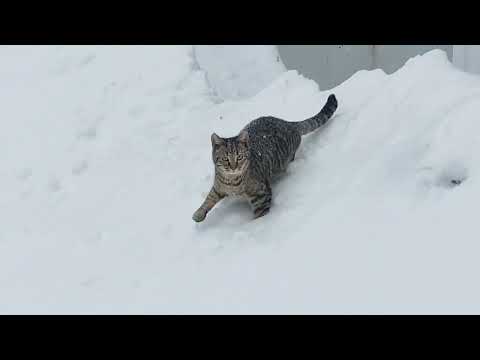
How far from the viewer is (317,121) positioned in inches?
209

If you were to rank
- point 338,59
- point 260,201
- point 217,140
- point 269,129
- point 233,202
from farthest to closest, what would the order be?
point 338,59, point 269,129, point 233,202, point 260,201, point 217,140

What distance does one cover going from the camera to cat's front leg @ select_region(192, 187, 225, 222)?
462 cm

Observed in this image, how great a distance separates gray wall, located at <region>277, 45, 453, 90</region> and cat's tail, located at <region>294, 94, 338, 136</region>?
1810 mm

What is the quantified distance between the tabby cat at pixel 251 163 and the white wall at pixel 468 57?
1.63 meters

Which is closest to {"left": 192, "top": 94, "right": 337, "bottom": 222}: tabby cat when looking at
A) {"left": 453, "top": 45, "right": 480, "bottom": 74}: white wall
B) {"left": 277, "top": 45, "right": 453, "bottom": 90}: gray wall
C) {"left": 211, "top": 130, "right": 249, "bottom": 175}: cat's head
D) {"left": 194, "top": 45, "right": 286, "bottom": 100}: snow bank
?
{"left": 211, "top": 130, "right": 249, "bottom": 175}: cat's head

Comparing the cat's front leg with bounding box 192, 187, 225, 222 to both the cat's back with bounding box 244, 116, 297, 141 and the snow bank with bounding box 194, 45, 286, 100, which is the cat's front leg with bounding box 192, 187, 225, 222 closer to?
the cat's back with bounding box 244, 116, 297, 141

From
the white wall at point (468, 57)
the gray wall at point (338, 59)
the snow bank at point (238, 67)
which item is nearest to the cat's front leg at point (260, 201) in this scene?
the white wall at point (468, 57)

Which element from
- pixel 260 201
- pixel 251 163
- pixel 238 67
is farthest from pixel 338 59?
pixel 260 201

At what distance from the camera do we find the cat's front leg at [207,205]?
182 inches

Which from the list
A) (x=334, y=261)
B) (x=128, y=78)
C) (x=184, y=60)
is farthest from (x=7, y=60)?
(x=334, y=261)

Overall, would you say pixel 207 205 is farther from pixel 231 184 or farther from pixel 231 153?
pixel 231 153

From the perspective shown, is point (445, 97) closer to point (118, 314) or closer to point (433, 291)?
point (433, 291)

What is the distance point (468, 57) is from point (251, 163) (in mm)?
2147

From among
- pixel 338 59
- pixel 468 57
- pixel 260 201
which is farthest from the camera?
pixel 338 59
